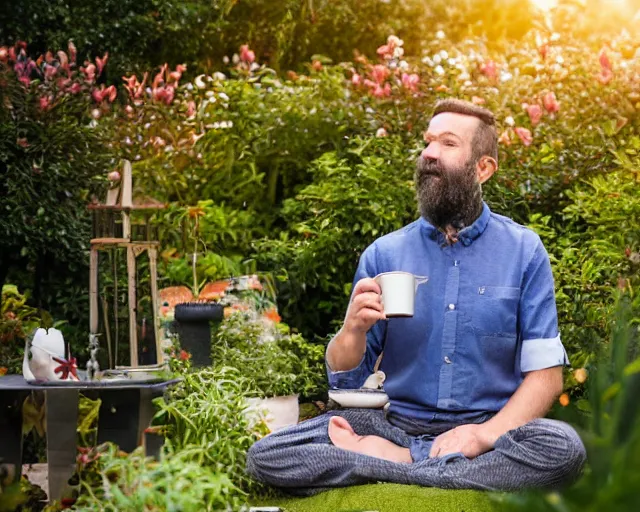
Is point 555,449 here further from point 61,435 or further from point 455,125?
point 61,435

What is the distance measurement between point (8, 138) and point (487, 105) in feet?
10.3

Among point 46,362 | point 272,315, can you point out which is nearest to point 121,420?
point 46,362

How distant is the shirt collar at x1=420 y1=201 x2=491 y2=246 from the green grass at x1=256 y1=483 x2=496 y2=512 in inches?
38.1

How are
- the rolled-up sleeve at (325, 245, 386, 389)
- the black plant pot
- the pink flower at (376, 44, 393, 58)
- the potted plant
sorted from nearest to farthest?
the rolled-up sleeve at (325, 245, 386, 389)
the potted plant
the black plant pot
the pink flower at (376, 44, 393, 58)

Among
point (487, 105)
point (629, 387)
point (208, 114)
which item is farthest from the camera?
point (208, 114)

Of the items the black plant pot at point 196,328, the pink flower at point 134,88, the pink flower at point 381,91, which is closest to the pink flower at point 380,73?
the pink flower at point 381,91

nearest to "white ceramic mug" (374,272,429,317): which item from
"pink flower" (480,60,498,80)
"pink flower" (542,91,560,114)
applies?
"pink flower" (542,91,560,114)

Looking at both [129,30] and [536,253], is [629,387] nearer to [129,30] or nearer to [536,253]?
[536,253]

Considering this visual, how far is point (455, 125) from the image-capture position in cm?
379

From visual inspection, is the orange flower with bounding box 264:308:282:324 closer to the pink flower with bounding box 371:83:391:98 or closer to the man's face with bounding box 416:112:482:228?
the pink flower with bounding box 371:83:391:98

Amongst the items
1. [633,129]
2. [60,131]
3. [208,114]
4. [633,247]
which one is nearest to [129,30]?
[208,114]

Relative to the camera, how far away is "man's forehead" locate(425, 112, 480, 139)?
3789mm

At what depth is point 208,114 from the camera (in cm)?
719

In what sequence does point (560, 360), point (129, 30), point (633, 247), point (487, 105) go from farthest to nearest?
1. point (129, 30)
2. point (487, 105)
3. point (633, 247)
4. point (560, 360)
